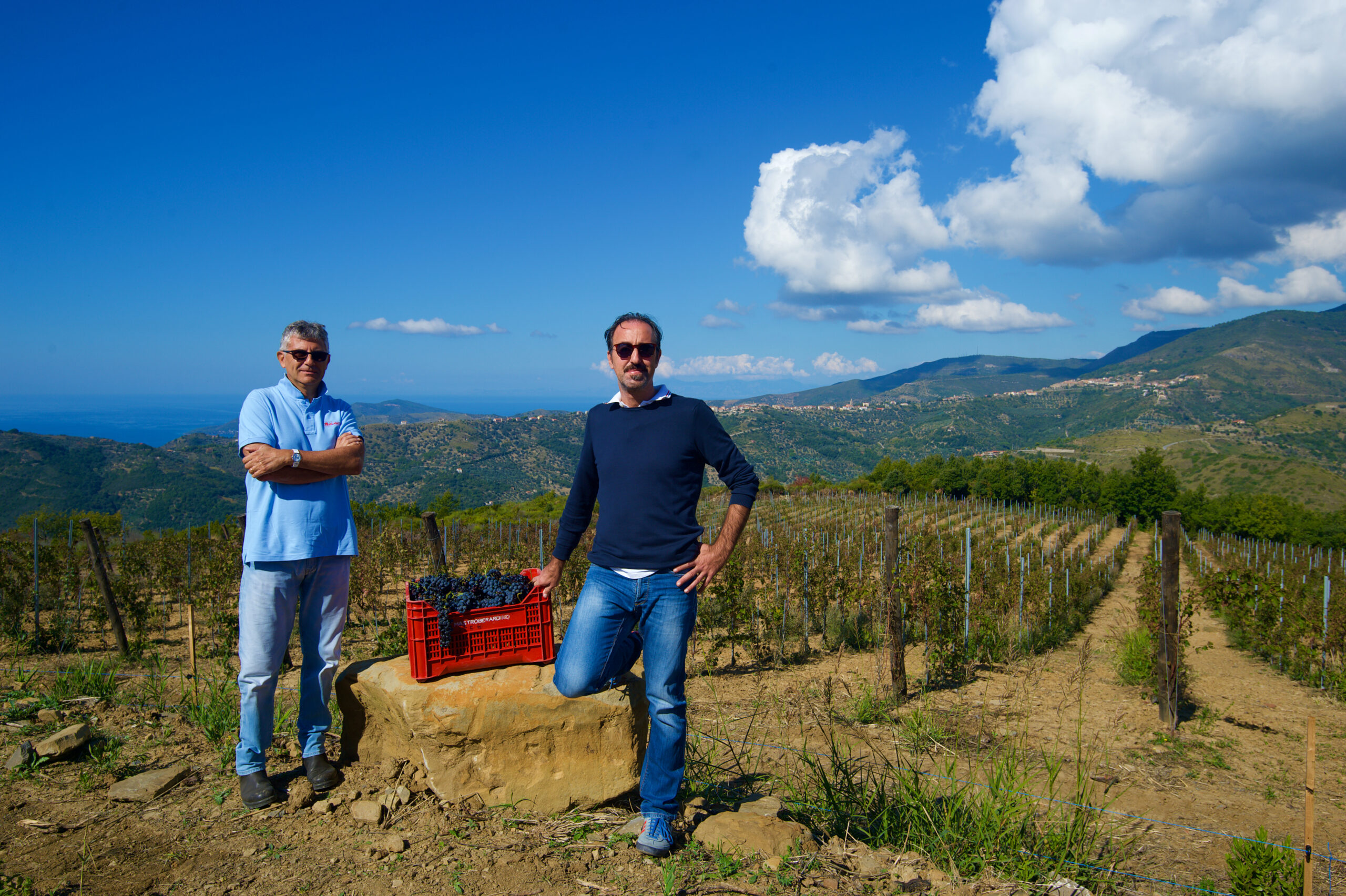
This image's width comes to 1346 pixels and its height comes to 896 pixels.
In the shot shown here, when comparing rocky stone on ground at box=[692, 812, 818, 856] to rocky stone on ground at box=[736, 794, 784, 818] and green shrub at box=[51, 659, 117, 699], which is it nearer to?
rocky stone on ground at box=[736, 794, 784, 818]

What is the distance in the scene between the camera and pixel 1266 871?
2.57 m

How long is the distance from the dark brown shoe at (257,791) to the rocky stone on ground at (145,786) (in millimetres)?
447

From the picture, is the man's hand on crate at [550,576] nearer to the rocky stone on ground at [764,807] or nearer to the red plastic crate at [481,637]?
the red plastic crate at [481,637]

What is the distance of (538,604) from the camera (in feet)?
9.59

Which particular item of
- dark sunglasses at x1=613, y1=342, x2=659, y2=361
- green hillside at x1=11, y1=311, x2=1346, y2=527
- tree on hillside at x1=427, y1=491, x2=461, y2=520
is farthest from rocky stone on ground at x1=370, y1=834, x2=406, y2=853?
tree on hillside at x1=427, y1=491, x2=461, y2=520

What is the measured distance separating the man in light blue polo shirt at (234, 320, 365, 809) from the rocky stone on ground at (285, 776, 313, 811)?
1.9 inches

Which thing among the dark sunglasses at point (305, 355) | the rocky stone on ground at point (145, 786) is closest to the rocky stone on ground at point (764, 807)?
the rocky stone on ground at point (145, 786)

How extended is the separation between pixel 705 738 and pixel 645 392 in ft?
7.59

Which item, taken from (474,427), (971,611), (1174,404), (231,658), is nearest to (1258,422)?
(1174,404)

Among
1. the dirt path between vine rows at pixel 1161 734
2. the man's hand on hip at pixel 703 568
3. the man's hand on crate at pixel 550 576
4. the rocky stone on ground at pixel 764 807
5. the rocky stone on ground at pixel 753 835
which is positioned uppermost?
the man's hand on hip at pixel 703 568

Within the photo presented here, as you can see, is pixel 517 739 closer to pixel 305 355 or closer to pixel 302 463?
pixel 302 463

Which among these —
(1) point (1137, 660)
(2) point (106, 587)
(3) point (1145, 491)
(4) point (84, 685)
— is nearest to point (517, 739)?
(4) point (84, 685)

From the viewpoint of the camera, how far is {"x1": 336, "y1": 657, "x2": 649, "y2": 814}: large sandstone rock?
103 inches

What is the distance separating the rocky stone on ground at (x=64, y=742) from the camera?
2.95 m
